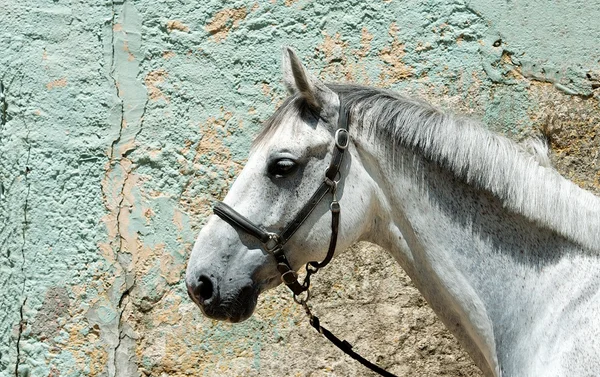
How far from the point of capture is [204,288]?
2.57 m

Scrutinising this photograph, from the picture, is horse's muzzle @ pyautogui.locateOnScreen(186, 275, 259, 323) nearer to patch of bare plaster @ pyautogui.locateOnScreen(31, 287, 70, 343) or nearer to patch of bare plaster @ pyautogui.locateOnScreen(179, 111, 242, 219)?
patch of bare plaster @ pyautogui.locateOnScreen(179, 111, 242, 219)

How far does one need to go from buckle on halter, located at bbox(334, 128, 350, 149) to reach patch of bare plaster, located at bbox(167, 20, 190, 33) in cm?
140

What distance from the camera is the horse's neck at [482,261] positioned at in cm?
243

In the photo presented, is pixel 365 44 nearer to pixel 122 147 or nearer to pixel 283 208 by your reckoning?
pixel 122 147

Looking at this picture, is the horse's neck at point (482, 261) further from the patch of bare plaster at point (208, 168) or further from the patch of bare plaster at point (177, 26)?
the patch of bare plaster at point (177, 26)

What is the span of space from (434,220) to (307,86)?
55 centimetres

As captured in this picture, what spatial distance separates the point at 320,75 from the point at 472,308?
1.50 metres

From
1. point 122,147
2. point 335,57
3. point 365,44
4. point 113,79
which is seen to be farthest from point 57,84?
point 365,44

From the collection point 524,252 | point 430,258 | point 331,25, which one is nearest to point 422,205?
point 430,258

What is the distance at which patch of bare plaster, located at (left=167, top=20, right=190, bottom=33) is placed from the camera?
3.73 meters

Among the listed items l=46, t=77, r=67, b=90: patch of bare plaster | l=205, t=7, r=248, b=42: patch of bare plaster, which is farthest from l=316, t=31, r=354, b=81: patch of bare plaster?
l=46, t=77, r=67, b=90: patch of bare plaster

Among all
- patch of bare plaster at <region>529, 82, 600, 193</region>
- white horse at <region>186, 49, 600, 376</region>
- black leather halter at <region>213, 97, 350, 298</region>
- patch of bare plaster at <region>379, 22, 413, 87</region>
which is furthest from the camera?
patch of bare plaster at <region>379, 22, 413, 87</region>

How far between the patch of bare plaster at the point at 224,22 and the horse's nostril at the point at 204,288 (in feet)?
4.88

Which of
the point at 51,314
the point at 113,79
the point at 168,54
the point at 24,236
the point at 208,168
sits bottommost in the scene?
the point at 51,314
